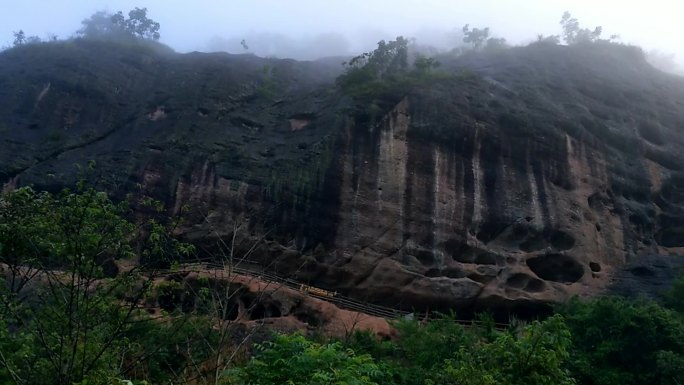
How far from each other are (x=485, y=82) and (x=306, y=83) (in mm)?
8118

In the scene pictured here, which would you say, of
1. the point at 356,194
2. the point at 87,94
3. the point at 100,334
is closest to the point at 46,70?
the point at 87,94

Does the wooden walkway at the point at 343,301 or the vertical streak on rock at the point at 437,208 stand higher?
the vertical streak on rock at the point at 437,208

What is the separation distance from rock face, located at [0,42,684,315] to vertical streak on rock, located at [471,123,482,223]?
0.05 metres

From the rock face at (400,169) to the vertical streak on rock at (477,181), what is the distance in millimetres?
48

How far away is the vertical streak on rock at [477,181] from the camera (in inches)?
867

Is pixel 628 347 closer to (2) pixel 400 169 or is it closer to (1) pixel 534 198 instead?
(1) pixel 534 198

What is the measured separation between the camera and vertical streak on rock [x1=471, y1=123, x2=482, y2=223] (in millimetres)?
22031

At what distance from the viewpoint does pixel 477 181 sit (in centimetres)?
2258

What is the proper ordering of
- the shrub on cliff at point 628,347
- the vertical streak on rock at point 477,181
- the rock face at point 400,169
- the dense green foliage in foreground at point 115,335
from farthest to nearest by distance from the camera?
the vertical streak on rock at point 477,181 < the rock face at point 400,169 < the shrub on cliff at point 628,347 < the dense green foliage in foreground at point 115,335

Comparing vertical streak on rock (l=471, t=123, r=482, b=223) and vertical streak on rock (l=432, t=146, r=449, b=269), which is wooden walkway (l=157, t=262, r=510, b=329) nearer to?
vertical streak on rock (l=432, t=146, r=449, b=269)

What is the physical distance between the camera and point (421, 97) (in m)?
24.2

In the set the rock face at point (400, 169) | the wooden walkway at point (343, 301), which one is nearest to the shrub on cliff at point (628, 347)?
the wooden walkway at point (343, 301)

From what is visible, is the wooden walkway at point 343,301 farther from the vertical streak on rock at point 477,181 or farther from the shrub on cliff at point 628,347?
the shrub on cliff at point 628,347

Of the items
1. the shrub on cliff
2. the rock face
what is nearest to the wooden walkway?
the rock face
